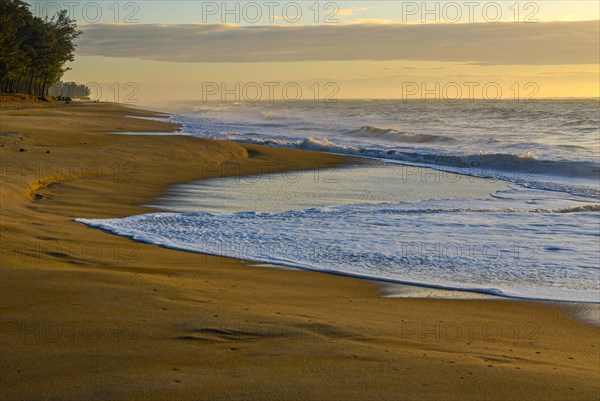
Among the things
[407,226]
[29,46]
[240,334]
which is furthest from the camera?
[29,46]

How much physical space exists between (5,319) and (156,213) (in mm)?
7197

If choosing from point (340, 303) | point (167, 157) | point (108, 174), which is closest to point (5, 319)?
point (340, 303)

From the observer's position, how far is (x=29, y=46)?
Result: 69562 millimetres

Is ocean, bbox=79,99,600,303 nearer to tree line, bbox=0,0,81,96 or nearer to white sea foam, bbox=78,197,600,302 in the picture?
white sea foam, bbox=78,197,600,302

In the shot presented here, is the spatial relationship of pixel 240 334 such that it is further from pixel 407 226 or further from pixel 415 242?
pixel 407 226

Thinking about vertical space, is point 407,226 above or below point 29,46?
below

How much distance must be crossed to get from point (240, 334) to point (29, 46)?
2795 inches

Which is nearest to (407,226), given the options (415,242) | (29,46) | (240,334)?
(415,242)

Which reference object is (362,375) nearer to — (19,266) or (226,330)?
(226,330)

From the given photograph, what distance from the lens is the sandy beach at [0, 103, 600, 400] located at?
4.39 m

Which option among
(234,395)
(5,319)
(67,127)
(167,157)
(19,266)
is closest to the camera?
(234,395)

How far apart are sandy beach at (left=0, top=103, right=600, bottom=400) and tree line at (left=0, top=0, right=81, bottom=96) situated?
52255mm

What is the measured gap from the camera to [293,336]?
5395mm

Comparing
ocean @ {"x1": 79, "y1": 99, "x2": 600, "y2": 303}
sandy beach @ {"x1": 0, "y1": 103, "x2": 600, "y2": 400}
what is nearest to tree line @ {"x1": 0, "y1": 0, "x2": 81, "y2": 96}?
ocean @ {"x1": 79, "y1": 99, "x2": 600, "y2": 303}
